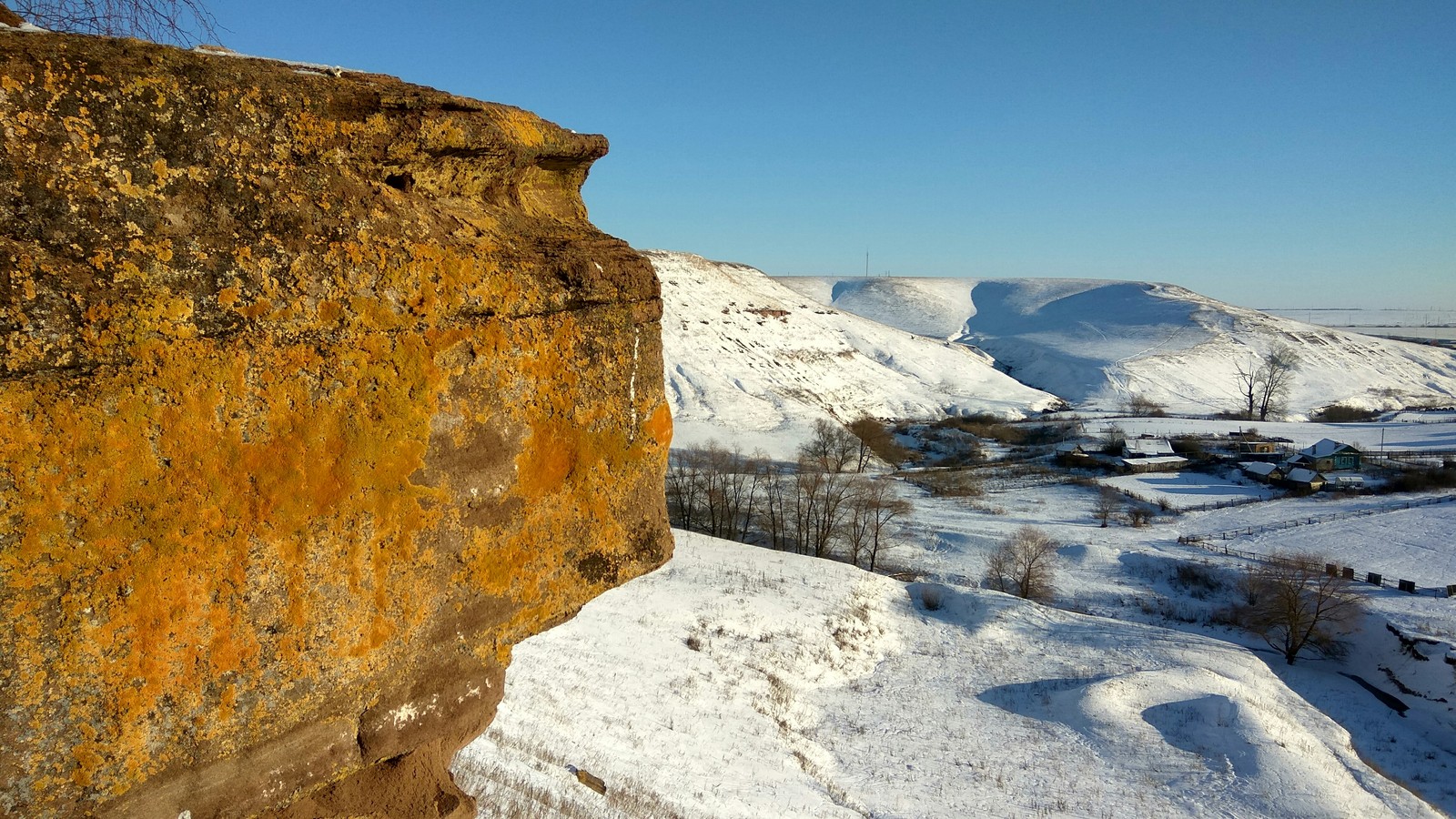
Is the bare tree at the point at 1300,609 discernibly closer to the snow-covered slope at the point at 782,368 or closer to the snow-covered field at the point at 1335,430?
the snow-covered slope at the point at 782,368

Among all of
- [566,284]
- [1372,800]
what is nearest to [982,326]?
[1372,800]

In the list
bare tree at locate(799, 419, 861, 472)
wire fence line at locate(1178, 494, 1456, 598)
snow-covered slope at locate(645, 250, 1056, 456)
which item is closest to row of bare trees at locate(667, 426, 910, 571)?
bare tree at locate(799, 419, 861, 472)

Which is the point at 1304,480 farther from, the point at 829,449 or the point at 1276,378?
the point at 1276,378

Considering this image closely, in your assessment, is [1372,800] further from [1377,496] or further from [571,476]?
[1377,496]

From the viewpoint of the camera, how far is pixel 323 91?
2867 mm

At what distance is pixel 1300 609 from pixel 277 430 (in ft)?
96.3

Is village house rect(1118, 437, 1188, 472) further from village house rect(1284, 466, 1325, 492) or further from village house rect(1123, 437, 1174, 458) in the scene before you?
village house rect(1284, 466, 1325, 492)

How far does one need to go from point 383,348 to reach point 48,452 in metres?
1.01

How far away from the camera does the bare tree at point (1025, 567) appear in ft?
87.5

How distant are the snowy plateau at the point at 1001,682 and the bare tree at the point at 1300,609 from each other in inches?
18.5

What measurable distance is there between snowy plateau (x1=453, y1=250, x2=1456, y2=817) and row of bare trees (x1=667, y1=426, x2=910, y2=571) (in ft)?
5.52

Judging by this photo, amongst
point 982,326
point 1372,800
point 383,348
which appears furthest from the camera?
point 982,326

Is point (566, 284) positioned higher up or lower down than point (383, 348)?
higher up

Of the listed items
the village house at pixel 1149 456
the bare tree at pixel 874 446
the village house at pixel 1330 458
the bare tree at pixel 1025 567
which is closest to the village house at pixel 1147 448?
the village house at pixel 1149 456
